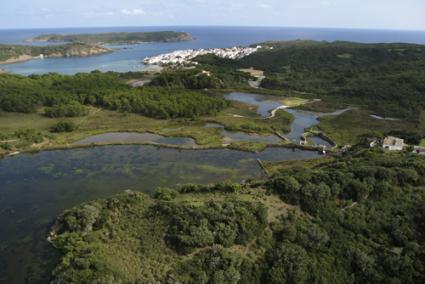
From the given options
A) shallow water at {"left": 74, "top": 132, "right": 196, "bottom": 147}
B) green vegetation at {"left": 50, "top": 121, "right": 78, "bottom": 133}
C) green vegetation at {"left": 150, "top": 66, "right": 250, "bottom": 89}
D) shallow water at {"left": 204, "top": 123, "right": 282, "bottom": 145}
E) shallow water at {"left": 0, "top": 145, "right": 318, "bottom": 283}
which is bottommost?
shallow water at {"left": 0, "top": 145, "right": 318, "bottom": 283}

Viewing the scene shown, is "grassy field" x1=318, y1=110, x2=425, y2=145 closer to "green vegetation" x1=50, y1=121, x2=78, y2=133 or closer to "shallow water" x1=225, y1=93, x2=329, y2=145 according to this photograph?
"shallow water" x1=225, y1=93, x2=329, y2=145

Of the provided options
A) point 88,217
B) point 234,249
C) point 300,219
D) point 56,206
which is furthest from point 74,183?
point 300,219

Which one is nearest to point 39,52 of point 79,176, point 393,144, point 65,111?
point 65,111

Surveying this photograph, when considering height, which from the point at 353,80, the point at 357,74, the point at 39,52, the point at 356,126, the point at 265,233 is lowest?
the point at 356,126

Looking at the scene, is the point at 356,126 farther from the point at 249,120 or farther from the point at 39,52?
the point at 39,52

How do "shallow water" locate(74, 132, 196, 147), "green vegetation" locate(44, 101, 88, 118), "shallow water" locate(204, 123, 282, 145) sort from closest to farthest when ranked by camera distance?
"shallow water" locate(74, 132, 196, 147) < "shallow water" locate(204, 123, 282, 145) < "green vegetation" locate(44, 101, 88, 118)

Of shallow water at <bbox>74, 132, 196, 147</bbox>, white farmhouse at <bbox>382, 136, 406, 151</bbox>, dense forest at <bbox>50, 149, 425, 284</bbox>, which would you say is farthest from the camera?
shallow water at <bbox>74, 132, 196, 147</bbox>

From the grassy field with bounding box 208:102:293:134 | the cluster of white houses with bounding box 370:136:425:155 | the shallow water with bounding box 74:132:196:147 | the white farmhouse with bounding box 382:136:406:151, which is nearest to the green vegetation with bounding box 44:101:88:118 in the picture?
the shallow water with bounding box 74:132:196:147
